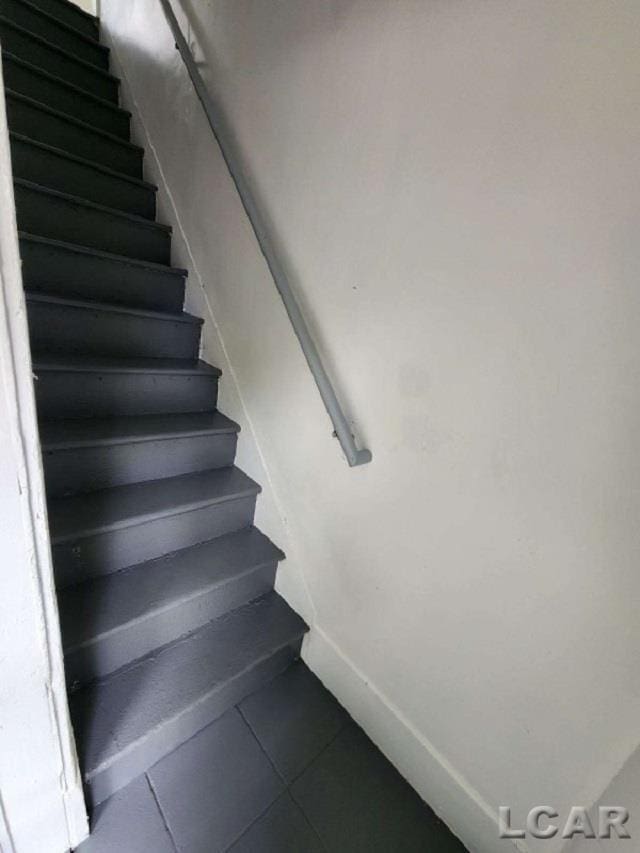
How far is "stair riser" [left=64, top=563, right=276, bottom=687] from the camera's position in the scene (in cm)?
103

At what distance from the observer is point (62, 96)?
1759mm

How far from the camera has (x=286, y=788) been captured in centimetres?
107

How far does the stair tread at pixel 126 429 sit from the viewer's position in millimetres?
1154

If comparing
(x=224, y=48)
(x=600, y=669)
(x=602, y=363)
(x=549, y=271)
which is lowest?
(x=600, y=669)

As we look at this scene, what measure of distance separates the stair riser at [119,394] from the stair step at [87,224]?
2.13 feet

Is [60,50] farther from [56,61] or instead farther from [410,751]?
[410,751]

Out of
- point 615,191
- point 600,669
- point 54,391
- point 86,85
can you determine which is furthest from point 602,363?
point 86,85

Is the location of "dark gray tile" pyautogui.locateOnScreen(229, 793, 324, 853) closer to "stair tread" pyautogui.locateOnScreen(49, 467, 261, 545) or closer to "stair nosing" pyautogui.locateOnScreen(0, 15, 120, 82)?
"stair tread" pyautogui.locateOnScreen(49, 467, 261, 545)

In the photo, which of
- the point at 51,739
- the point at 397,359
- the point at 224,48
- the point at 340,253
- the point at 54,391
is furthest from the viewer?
the point at 224,48

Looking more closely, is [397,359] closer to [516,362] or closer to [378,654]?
[516,362]

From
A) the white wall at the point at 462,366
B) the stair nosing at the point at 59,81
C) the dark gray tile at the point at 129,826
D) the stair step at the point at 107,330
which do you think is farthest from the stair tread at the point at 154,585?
the stair nosing at the point at 59,81

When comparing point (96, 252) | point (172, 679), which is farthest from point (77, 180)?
point (172, 679)

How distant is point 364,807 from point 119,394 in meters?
1.57

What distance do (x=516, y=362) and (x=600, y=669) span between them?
65cm
